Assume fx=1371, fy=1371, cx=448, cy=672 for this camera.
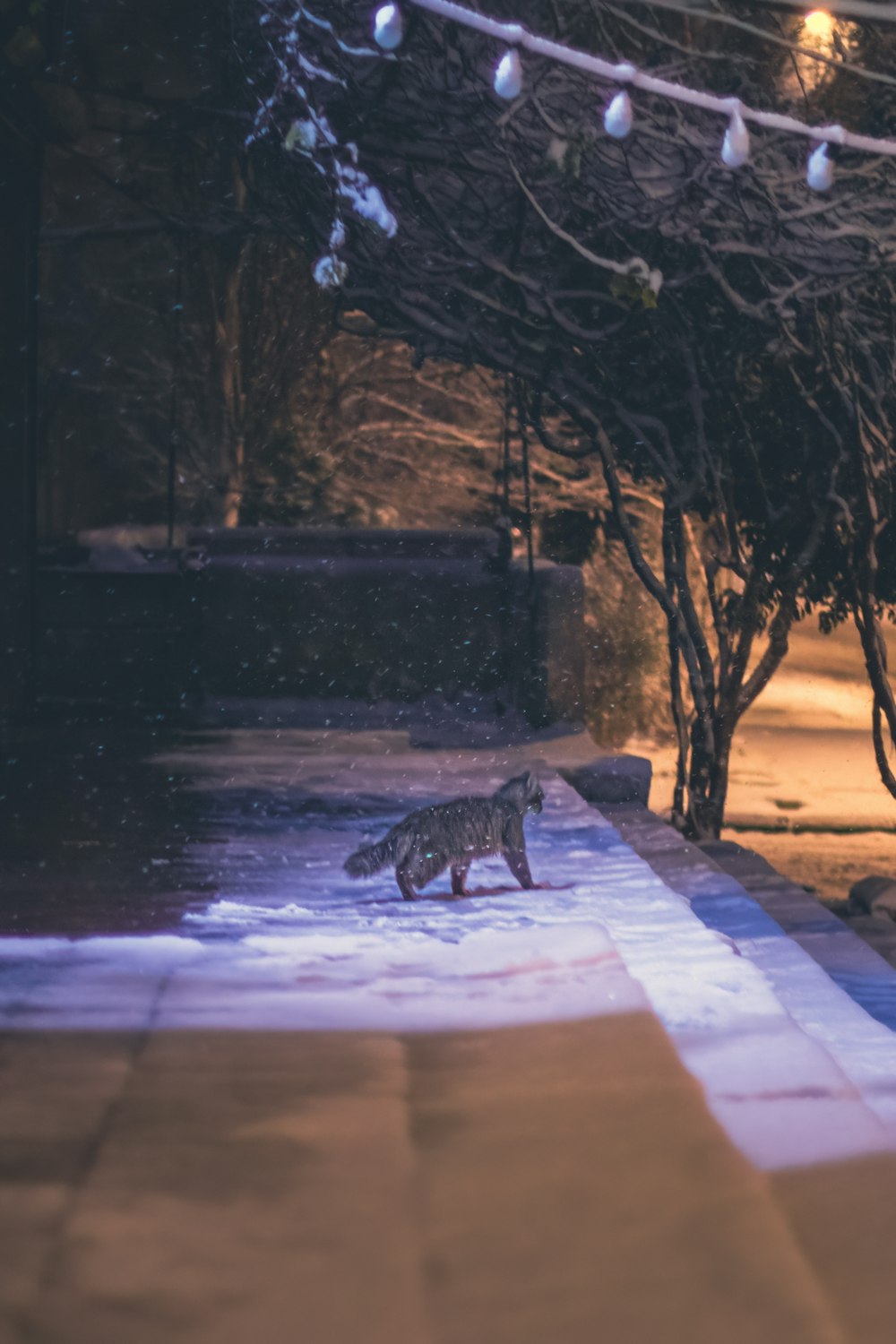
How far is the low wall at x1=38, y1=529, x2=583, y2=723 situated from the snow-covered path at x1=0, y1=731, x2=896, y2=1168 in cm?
350

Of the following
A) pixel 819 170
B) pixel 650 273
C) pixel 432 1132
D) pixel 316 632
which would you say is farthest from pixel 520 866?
pixel 316 632

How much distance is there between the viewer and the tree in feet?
18.7

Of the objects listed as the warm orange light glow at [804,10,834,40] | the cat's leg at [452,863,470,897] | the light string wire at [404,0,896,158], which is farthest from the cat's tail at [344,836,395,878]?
the warm orange light glow at [804,10,834,40]

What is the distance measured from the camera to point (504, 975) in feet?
8.75

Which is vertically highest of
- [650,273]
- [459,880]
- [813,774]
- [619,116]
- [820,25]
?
[820,25]

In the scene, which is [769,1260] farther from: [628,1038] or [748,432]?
[748,432]

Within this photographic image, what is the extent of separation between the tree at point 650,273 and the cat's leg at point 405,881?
2553 mm

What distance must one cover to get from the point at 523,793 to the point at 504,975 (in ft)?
2.88

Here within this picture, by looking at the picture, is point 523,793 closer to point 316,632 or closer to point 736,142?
point 736,142

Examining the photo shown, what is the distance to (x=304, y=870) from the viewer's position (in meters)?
3.93

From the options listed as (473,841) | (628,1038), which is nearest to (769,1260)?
(628,1038)

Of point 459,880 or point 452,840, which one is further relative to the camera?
point 459,880

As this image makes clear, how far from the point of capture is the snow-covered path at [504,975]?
7.10ft

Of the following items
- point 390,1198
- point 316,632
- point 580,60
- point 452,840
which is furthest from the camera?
point 316,632
